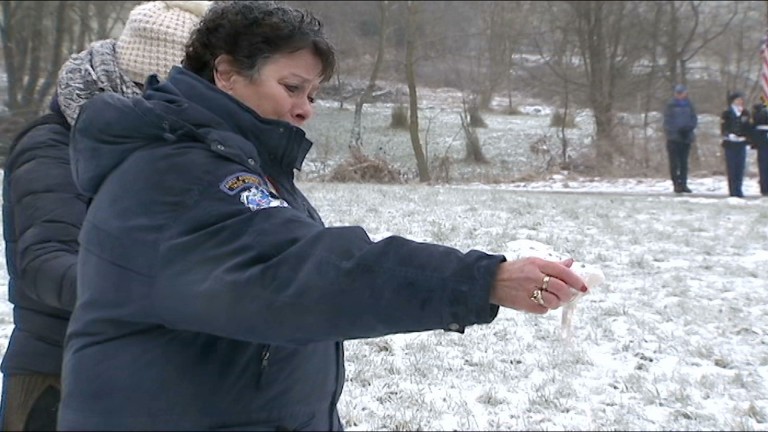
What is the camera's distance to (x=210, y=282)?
4.66ft

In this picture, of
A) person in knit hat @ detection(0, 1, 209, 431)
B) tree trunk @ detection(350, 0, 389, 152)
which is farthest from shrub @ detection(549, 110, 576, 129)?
person in knit hat @ detection(0, 1, 209, 431)

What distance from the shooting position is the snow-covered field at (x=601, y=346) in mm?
4195

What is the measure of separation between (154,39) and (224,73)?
944mm

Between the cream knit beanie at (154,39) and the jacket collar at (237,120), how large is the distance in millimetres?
852

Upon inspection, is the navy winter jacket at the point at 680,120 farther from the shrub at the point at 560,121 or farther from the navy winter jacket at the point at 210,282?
the navy winter jacket at the point at 210,282

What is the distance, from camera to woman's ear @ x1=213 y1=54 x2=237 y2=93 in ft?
5.58

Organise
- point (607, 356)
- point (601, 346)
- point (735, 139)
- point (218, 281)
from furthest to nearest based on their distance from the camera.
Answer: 1. point (735, 139)
2. point (601, 346)
3. point (607, 356)
4. point (218, 281)

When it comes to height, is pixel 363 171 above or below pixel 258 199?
below

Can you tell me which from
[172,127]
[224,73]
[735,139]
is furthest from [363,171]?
[172,127]

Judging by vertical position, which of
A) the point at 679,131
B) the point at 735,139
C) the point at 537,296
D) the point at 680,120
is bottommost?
the point at 679,131

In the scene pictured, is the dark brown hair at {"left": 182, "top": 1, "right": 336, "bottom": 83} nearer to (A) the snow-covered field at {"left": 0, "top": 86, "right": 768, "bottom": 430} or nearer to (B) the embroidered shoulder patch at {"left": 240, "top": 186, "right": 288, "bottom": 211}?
(B) the embroidered shoulder patch at {"left": 240, "top": 186, "right": 288, "bottom": 211}

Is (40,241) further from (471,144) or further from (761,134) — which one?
(471,144)

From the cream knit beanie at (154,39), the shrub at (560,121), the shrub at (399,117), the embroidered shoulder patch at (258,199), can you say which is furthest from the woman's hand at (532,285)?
the shrub at (560,121)

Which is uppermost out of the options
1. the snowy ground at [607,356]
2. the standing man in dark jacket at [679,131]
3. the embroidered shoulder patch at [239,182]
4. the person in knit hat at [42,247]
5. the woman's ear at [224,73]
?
the woman's ear at [224,73]
